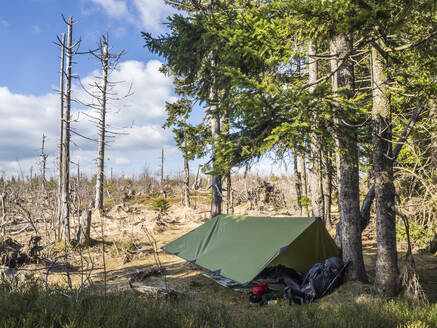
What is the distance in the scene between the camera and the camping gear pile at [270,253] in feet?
20.4

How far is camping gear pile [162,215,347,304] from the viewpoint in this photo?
621 centimetres

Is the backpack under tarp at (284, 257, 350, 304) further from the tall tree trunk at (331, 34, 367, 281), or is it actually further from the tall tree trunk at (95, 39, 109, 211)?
the tall tree trunk at (95, 39, 109, 211)

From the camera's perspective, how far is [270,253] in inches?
257

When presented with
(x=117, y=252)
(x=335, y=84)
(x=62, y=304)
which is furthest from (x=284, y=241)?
(x=117, y=252)

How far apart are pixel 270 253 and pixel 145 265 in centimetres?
579

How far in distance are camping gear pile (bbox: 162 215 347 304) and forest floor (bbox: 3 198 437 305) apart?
1.41ft

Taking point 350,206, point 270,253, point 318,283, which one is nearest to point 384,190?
point 350,206

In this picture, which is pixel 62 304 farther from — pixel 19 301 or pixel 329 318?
pixel 329 318

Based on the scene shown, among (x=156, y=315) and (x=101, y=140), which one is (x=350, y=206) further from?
(x=101, y=140)

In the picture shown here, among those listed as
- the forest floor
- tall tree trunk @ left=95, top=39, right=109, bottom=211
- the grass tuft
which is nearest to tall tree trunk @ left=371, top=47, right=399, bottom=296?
the forest floor

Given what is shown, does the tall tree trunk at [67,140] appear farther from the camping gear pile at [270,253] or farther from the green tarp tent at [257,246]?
the green tarp tent at [257,246]

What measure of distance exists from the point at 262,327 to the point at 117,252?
9455mm

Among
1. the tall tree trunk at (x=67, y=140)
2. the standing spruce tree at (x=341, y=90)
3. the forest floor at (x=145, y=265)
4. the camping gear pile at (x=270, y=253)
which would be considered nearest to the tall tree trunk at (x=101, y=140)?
the forest floor at (x=145, y=265)

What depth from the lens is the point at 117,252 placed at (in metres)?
11.7
